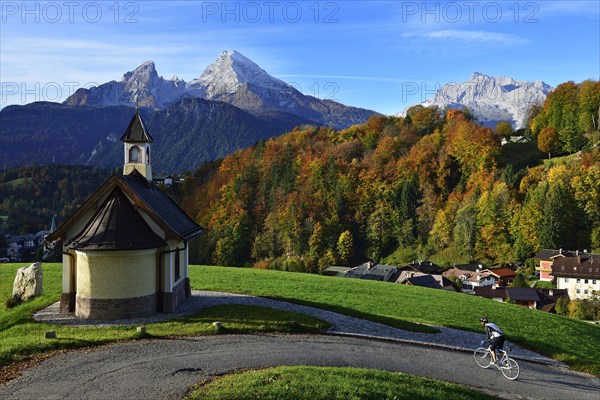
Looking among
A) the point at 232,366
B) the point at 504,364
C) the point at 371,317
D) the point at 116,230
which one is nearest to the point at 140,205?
the point at 116,230

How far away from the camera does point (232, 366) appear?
14391 millimetres

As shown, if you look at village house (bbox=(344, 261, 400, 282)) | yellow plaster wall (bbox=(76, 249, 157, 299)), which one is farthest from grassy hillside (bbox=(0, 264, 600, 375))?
village house (bbox=(344, 261, 400, 282))

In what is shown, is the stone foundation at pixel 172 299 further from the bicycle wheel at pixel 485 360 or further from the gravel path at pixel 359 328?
the bicycle wheel at pixel 485 360

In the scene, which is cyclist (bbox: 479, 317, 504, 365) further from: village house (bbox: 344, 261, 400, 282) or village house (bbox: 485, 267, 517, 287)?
village house (bbox: 485, 267, 517, 287)

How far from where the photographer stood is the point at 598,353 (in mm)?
20781

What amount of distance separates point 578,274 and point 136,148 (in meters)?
72.5

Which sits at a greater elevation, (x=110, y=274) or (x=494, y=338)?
(x=110, y=274)

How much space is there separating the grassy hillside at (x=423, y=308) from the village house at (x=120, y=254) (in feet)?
23.7

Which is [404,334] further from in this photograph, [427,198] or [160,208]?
[427,198]

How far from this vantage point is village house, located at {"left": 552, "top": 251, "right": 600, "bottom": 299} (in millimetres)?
72188

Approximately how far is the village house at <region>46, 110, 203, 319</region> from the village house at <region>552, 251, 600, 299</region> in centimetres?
6928

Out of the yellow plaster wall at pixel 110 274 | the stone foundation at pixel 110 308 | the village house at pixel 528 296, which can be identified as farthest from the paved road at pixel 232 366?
the village house at pixel 528 296

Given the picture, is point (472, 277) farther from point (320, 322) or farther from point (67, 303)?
point (67, 303)

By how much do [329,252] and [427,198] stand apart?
23.9m
